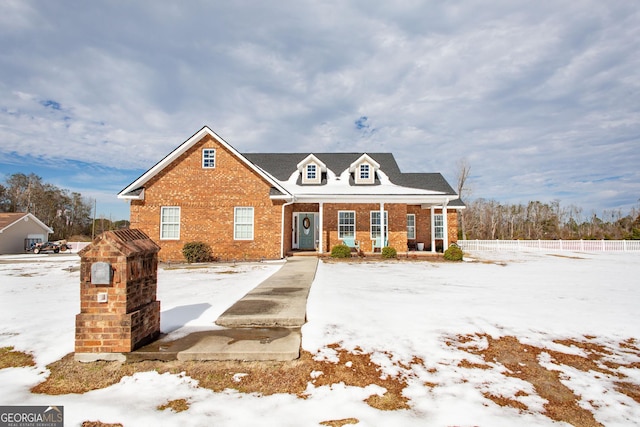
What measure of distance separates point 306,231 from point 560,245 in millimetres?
20734

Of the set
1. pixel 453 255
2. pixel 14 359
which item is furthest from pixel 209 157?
pixel 453 255

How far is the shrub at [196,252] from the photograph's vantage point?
14.1 meters

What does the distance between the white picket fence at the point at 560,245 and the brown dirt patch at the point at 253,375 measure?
2364cm

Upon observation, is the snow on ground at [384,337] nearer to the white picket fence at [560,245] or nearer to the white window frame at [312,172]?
the white window frame at [312,172]

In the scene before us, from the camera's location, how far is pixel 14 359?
362cm

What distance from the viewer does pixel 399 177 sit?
1908cm

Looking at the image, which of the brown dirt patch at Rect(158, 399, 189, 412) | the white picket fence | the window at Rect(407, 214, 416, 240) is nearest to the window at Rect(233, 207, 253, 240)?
the window at Rect(407, 214, 416, 240)

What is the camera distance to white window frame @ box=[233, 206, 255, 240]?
14.9 m

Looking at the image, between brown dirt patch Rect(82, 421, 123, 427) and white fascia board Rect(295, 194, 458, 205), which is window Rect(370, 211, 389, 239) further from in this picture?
brown dirt patch Rect(82, 421, 123, 427)

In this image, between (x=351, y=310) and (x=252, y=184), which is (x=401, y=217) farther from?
(x=351, y=310)

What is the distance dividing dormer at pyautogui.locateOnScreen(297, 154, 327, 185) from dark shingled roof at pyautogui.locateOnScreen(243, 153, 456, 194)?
4.62 feet

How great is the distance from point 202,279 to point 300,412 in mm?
7486

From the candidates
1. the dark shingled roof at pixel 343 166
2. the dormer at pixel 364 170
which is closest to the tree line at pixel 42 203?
the dark shingled roof at pixel 343 166

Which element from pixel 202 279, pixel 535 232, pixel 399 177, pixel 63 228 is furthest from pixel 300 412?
pixel 535 232
